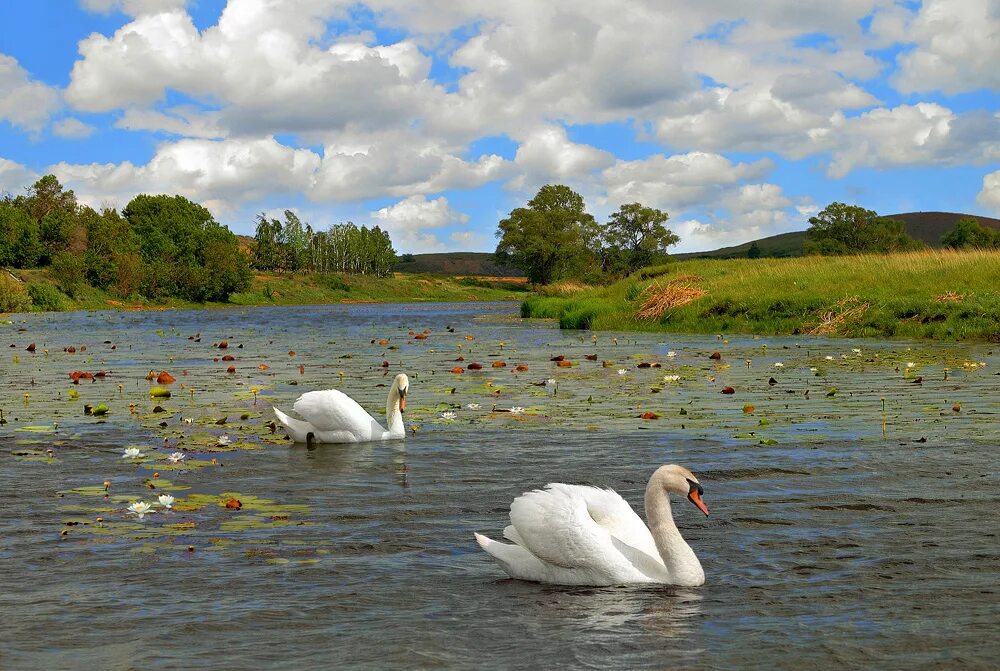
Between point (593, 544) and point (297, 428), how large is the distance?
7.85m

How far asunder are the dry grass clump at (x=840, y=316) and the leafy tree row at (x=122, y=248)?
10314 centimetres

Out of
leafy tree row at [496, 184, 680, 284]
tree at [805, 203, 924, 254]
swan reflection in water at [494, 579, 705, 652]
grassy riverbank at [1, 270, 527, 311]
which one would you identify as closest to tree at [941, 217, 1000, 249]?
tree at [805, 203, 924, 254]

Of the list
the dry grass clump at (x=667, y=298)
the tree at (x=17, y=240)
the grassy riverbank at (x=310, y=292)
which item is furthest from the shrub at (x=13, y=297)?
the dry grass clump at (x=667, y=298)

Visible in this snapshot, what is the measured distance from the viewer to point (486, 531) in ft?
30.5

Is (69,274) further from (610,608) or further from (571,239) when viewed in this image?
(610,608)

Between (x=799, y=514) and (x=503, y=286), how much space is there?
619 ft

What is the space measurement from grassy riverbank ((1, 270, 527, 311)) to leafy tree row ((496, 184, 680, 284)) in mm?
8140

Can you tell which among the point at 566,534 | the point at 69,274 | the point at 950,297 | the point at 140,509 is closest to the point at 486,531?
the point at 566,534

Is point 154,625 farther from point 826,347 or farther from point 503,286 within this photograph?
point 503,286

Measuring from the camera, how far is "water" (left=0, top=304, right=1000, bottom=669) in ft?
21.2

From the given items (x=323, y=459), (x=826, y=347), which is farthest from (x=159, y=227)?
(x=323, y=459)

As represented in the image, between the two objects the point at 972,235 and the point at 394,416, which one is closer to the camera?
the point at 394,416

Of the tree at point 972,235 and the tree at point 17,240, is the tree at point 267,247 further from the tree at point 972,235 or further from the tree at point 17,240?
the tree at point 972,235

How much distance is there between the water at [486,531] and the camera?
6469 millimetres
